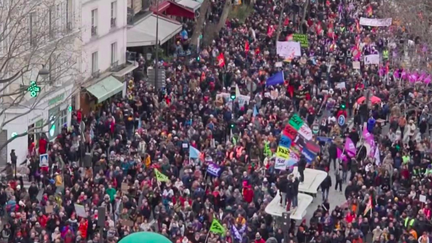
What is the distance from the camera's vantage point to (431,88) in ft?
152

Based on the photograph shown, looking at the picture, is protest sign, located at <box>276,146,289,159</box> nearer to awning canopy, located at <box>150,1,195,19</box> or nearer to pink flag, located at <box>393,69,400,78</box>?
pink flag, located at <box>393,69,400,78</box>

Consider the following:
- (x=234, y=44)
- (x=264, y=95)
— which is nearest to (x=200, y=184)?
(x=264, y=95)

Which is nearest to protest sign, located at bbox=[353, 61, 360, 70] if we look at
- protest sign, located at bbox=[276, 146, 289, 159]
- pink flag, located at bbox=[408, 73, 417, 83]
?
pink flag, located at bbox=[408, 73, 417, 83]

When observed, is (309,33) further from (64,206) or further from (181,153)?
(64,206)

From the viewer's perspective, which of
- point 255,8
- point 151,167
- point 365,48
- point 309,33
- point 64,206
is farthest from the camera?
point 255,8

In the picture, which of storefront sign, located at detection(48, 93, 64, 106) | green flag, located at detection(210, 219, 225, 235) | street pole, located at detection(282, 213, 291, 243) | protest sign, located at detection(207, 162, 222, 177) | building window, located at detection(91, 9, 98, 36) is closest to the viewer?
street pole, located at detection(282, 213, 291, 243)

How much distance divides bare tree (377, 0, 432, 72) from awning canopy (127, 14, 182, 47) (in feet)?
31.9

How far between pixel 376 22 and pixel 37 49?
2737cm

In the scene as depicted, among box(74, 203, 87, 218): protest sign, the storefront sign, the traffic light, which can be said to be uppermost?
box(74, 203, 87, 218): protest sign

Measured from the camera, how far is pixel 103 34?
1929 inches

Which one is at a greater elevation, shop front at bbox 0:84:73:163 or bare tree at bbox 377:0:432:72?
bare tree at bbox 377:0:432:72

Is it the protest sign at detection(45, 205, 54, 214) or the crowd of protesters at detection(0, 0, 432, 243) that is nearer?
the crowd of protesters at detection(0, 0, 432, 243)

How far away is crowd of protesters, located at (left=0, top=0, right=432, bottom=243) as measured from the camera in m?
31.4

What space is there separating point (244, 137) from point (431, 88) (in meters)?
10.6
